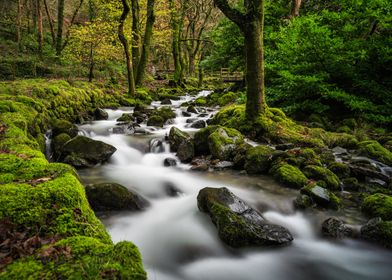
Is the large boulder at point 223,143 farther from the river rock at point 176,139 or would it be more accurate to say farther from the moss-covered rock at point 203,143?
the river rock at point 176,139

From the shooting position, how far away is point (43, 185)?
3.15 m

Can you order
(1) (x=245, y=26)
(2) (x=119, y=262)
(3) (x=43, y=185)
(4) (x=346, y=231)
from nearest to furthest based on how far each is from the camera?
(2) (x=119, y=262) < (3) (x=43, y=185) < (4) (x=346, y=231) < (1) (x=245, y=26)

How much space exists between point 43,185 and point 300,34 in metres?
10.9

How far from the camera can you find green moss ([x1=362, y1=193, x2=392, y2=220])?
5.12 metres

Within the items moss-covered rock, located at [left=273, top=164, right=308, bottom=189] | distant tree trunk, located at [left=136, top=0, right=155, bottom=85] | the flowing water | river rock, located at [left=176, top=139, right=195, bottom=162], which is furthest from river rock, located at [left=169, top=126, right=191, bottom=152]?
distant tree trunk, located at [left=136, top=0, right=155, bottom=85]

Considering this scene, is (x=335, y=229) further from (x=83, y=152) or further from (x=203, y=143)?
(x=83, y=152)

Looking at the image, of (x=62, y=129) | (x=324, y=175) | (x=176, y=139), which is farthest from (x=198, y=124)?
(x=324, y=175)

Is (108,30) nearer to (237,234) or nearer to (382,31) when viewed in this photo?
(382,31)

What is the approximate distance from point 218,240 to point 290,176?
104 inches

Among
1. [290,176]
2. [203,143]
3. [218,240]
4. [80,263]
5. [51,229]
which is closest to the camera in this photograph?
[80,263]

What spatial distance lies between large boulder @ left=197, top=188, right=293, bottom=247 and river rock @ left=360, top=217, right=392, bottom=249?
→ 1189mm

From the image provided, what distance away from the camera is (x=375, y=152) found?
830 centimetres

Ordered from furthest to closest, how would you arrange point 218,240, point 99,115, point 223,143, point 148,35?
point 148,35, point 99,115, point 223,143, point 218,240

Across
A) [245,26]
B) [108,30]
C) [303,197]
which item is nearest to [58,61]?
[108,30]
